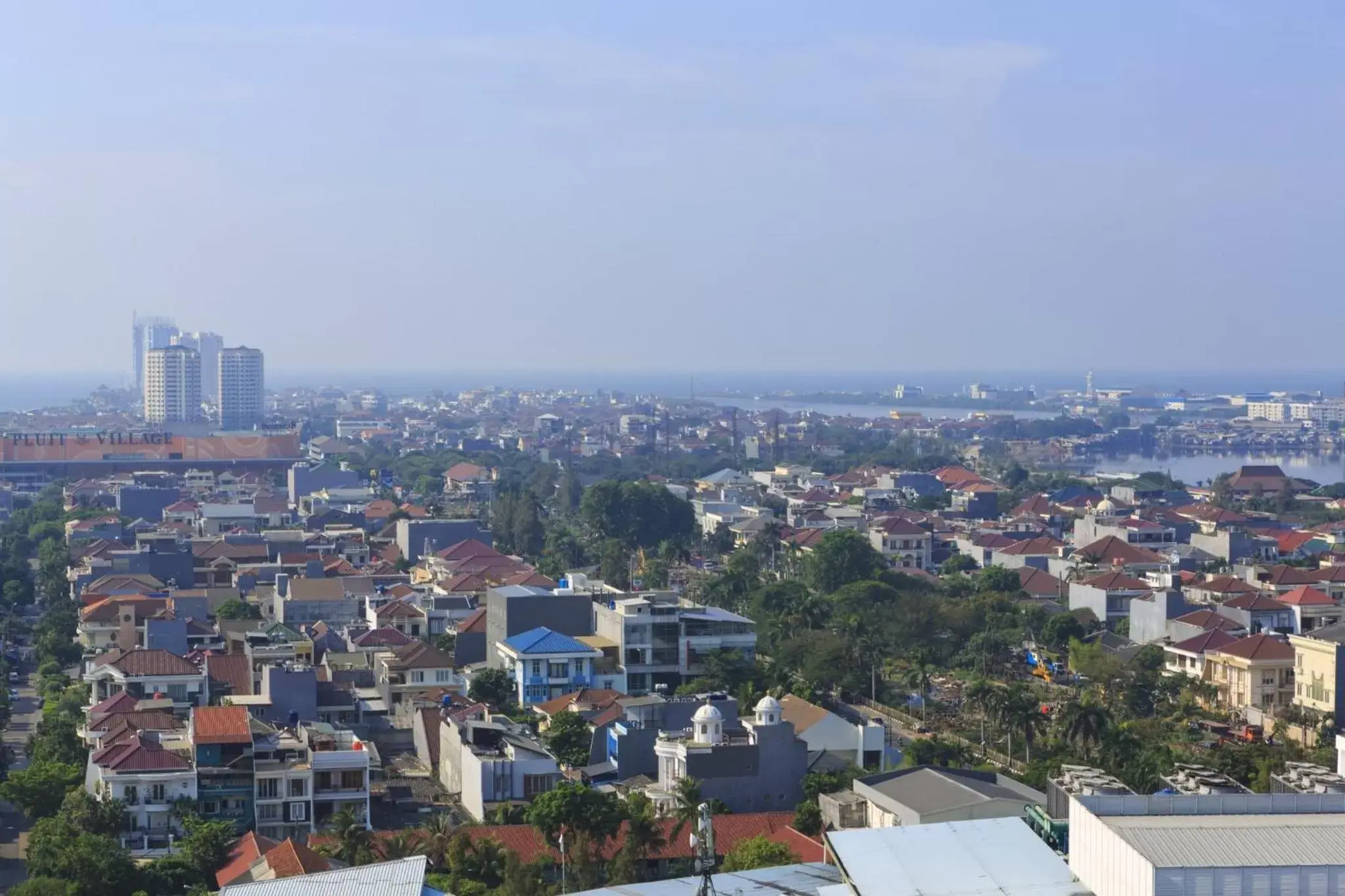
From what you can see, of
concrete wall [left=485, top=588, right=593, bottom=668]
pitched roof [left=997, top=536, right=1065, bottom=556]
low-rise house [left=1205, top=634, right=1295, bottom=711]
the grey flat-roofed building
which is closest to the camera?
the grey flat-roofed building

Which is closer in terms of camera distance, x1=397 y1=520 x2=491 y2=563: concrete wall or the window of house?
the window of house

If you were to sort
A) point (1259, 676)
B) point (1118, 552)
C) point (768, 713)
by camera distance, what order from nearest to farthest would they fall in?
point (768, 713) < point (1259, 676) < point (1118, 552)

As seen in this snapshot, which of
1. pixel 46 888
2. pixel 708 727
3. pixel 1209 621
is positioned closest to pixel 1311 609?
pixel 1209 621

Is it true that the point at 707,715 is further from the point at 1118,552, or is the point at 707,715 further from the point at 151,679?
the point at 1118,552

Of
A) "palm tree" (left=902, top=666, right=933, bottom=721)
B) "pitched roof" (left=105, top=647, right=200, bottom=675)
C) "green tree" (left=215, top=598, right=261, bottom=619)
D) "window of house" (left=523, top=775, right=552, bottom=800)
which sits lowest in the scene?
"palm tree" (left=902, top=666, right=933, bottom=721)

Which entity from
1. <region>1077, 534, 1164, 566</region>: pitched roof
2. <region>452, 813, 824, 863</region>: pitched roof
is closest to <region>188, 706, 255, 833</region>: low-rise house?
<region>452, 813, 824, 863</region>: pitched roof

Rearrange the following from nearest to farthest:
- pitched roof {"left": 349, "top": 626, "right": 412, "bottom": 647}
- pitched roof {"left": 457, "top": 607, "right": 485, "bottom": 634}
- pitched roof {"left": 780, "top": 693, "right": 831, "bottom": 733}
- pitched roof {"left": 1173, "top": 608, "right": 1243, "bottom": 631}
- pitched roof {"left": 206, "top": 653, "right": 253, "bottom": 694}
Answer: pitched roof {"left": 780, "top": 693, "right": 831, "bottom": 733} < pitched roof {"left": 206, "top": 653, "right": 253, "bottom": 694} < pitched roof {"left": 349, "top": 626, "right": 412, "bottom": 647} < pitched roof {"left": 457, "top": 607, "right": 485, "bottom": 634} < pitched roof {"left": 1173, "top": 608, "right": 1243, "bottom": 631}

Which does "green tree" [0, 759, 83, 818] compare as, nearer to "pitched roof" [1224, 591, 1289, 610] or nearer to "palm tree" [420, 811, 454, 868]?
"palm tree" [420, 811, 454, 868]

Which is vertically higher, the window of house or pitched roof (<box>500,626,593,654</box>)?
pitched roof (<box>500,626,593,654</box>)
